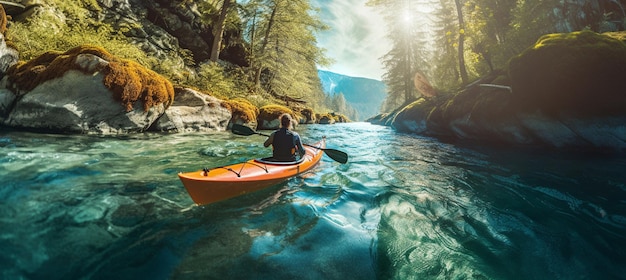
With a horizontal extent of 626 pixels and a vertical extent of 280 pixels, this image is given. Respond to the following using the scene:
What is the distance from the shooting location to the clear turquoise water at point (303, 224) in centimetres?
229

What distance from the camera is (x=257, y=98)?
20000mm

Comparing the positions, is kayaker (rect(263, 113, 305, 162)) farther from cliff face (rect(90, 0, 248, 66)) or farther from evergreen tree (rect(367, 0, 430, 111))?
evergreen tree (rect(367, 0, 430, 111))

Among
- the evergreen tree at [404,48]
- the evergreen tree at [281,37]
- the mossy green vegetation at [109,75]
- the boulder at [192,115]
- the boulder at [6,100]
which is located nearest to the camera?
the boulder at [6,100]

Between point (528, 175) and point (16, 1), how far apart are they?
16.3 metres

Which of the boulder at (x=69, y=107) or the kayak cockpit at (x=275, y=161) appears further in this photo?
the boulder at (x=69, y=107)

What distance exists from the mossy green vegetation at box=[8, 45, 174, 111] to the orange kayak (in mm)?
5675

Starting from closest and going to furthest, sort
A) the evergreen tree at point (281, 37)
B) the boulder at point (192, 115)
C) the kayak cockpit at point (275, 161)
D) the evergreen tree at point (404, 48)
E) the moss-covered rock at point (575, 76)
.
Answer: the kayak cockpit at point (275, 161) → the moss-covered rock at point (575, 76) → the boulder at point (192, 115) → the evergreen tree at point (281, 37) → the evergreen tree at point (404, 48)

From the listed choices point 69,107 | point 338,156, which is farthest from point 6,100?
point 338,156

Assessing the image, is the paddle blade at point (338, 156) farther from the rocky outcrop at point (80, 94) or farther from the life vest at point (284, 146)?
the rocky outcrop at point (80, 94)

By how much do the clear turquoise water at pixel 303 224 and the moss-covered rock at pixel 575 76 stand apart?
7.81 feet

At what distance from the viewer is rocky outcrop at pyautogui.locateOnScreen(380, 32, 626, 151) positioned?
273 inches

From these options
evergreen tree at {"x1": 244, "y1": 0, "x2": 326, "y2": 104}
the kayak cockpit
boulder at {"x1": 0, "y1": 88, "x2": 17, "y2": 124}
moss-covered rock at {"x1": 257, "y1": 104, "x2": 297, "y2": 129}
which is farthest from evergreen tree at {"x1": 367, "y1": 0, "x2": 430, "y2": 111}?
boulder at {"x1": 0, "y1": 88, "x2": 17, "y2": 124}

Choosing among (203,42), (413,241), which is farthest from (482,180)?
(203,42)

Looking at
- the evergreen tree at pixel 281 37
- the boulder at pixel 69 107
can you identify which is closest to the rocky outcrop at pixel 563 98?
the boulder at pixel 69 107
